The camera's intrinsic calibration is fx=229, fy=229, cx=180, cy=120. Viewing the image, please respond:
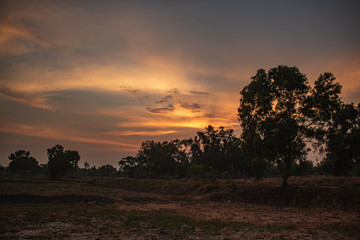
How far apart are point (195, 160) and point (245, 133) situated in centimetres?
7241

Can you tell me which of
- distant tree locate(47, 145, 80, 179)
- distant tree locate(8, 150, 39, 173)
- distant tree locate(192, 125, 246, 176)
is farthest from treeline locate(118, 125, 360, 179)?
distant tree locate(8, 150, 39, 173)

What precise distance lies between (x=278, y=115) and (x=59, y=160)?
80.5 meters

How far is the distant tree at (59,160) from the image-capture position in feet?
276

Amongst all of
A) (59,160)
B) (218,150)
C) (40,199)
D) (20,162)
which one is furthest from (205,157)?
(20,162)

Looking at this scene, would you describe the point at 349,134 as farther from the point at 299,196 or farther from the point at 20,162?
the point at 20,162

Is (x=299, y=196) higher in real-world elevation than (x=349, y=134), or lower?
lower

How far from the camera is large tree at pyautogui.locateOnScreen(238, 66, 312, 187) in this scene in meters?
28.4

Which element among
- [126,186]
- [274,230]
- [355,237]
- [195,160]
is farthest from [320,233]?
[195,160]

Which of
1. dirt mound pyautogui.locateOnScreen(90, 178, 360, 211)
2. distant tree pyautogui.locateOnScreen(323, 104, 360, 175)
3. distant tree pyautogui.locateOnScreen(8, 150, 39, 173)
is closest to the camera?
dirt mound pyautogui.locateOnScreen(90, 178, 360, 211)

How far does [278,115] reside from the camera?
96.3ft

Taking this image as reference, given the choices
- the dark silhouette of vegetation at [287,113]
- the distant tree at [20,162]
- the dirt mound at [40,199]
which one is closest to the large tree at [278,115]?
the dark silhouette of vegetation at [287,113]

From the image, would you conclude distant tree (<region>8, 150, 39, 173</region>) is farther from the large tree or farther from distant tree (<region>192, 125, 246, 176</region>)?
the large tree

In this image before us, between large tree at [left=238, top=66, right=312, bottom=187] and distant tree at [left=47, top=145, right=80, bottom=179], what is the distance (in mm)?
76004

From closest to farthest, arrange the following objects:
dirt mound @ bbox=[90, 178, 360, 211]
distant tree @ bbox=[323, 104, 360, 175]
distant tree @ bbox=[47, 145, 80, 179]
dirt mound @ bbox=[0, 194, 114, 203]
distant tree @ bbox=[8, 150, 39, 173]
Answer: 1. dirt mound @ bbox=[90, 178, 360, 211]
2. dirt mound @ bbox=[0, 194, 114, 203]
3. distant tree @ bbox=[323, 104, 360, 175]
4. distant tree @ bbox=[47, 145, 80, 179]
5. distant tree @ bbox=[8, 150, 39, 173]
